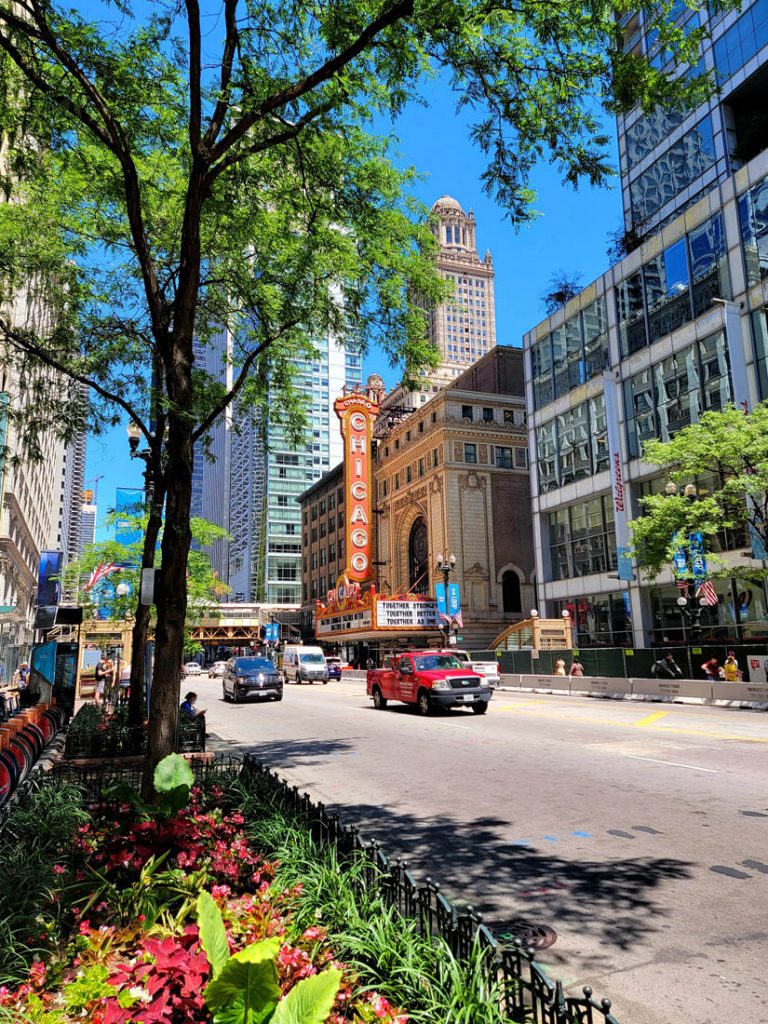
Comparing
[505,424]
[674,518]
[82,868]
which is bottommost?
[82,868]

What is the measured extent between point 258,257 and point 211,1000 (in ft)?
39.0

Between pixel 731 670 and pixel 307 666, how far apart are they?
1113 inches

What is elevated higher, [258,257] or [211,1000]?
[258,257]

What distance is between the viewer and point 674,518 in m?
26.4

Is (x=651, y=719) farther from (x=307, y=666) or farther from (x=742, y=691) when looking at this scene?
(x=307, y=666)

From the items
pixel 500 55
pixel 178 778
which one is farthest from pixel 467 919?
pixel 500 55

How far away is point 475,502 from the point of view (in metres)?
59.1

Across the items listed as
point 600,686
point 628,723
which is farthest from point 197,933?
point 600,686

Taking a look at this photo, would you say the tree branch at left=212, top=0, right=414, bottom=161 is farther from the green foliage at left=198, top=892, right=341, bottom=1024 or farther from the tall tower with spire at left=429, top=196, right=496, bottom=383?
the tall tower with spire at left=429, top=196, right=496, bottom=383

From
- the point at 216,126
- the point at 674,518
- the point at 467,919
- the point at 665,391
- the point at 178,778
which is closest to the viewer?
the point at 467,919

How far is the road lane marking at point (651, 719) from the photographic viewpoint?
1750cm

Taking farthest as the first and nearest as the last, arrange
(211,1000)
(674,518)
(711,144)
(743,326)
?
1. (711,144)
2. (743,326)
3. (674,518)
4. (211,1000)

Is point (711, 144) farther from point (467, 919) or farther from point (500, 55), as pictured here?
point (467, 919)

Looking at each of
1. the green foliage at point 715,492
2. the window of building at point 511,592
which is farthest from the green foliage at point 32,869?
the window of building at point 511,592
